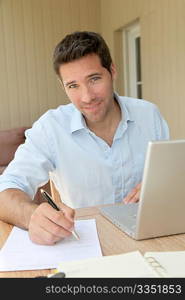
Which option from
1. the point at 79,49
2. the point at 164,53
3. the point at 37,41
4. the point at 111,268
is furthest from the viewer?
the point at 37,41

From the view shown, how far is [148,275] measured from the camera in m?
0.58

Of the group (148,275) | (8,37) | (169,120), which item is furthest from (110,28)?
(148,275)

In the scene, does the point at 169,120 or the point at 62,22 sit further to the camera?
the point at 62,22

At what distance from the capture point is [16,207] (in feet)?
3.31

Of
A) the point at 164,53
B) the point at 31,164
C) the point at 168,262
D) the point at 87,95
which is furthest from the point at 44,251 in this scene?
the point at 164,53

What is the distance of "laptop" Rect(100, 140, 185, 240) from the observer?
690mm

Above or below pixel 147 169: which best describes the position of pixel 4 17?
above

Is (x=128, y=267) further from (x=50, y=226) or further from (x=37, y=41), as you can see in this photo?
(x=37, y=41)

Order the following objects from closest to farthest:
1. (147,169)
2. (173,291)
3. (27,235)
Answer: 1. (173,291)
2. (147,169)
3. (27,235)

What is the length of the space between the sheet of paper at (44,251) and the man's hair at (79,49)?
639 millimetres

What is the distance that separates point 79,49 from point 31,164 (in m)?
Answer: 0.45

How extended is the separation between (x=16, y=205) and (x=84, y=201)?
401 millimetres

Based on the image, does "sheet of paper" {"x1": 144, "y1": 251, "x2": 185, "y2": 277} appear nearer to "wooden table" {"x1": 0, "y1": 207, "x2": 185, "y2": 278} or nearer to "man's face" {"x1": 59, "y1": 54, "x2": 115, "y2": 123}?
"wooden table" {"x1": 0, "y1": 207, "x2": 185, "y2": 278}

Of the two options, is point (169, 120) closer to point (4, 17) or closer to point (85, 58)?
point (85, 58)
